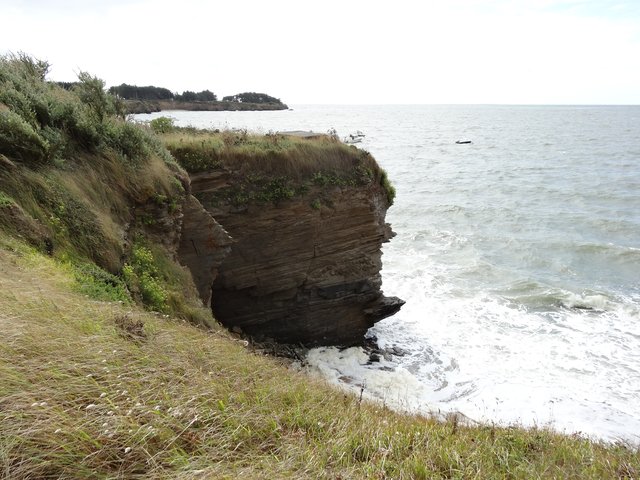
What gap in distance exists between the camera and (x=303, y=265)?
42.3 ft

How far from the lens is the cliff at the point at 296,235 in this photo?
12.2 meters

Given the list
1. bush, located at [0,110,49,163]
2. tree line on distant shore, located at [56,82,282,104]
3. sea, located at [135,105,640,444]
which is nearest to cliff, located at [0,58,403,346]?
bush, located at [0,110,49,163]

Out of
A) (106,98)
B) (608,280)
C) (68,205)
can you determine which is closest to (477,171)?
(608,280)

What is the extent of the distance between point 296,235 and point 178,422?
978 centimetres

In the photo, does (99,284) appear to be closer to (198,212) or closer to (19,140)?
(19,140)

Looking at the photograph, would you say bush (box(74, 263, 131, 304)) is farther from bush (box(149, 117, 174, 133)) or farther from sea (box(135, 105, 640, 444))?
bush (box(149, 117, 174, 133))

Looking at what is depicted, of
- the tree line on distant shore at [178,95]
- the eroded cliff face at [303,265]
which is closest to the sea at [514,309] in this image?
the eroded cliff face at [303,265]

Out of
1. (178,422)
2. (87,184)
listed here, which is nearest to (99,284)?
(87,184)

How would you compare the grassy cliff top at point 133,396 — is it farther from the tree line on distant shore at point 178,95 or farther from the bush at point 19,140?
the tree line on distant shore at point 178,95

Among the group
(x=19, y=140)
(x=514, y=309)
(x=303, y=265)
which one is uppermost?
(x=19, y=140)

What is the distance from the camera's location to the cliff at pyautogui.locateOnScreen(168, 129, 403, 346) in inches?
482

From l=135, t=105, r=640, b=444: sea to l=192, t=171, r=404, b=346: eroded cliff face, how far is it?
1215mm

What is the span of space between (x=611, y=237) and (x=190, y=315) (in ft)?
75.8

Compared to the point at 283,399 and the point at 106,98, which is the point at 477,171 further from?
the point at 283,399
